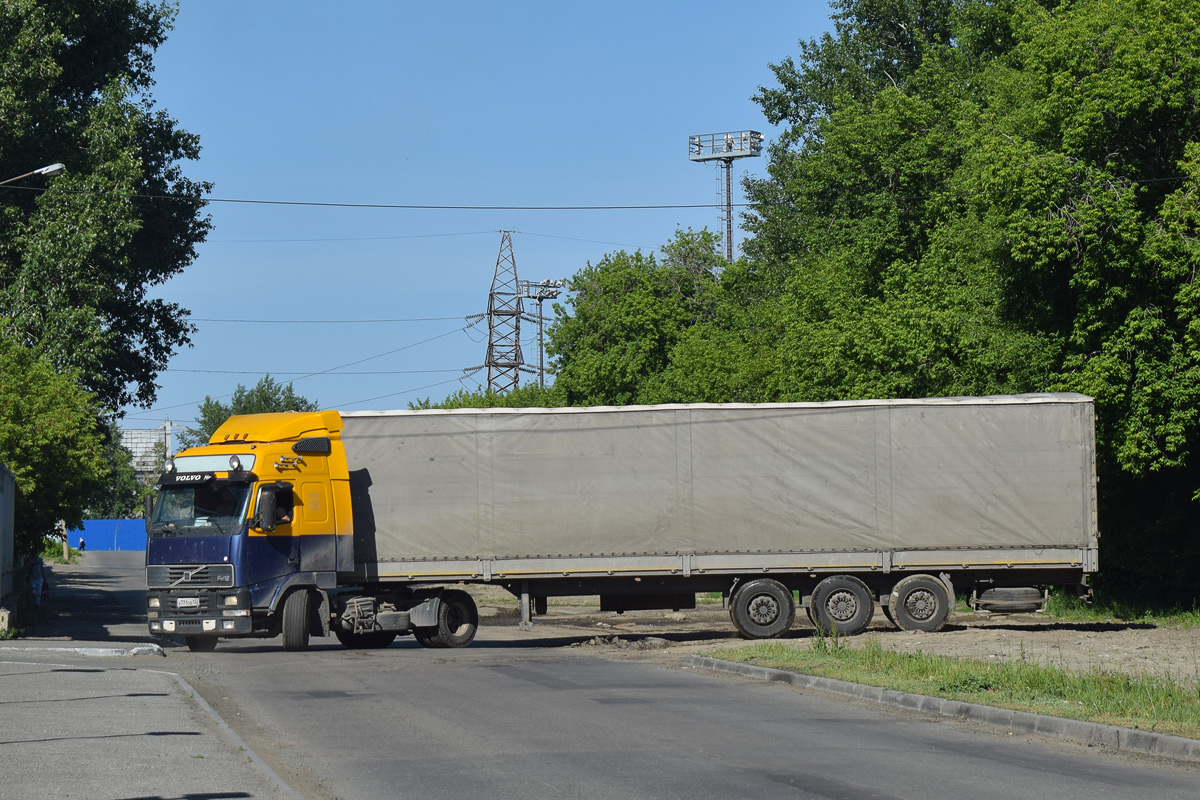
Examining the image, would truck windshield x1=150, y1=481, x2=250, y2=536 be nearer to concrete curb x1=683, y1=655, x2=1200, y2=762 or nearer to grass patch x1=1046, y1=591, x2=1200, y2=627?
concrete curb x1=683, y1=655, x2=1200, y2=762

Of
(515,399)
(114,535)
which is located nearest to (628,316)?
(515,399)

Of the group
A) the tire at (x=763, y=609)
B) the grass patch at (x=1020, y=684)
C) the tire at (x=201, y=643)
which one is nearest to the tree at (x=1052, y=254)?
the tire at (x=763, y=609)

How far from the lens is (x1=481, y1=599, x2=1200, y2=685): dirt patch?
18078 mm

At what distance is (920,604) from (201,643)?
13.0 m

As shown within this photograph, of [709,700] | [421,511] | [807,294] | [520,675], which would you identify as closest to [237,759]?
[709,700]

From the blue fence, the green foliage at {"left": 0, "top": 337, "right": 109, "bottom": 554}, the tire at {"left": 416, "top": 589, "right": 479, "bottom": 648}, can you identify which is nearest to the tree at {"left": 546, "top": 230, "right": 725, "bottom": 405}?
the green foliage at {"left": 0, "top": 337, "right": 109, "bottom": 554}

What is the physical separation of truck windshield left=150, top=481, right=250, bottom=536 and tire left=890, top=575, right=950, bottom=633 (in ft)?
38.2

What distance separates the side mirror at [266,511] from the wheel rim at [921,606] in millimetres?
11288

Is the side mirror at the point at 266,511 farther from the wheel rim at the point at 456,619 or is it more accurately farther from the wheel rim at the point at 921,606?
the wheel rim at the point at 921,606

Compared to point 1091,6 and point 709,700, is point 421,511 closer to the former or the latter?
point 709,700

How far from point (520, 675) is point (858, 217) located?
27.7 meters

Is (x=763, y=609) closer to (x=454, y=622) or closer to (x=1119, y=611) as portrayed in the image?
(x=454, y=622)

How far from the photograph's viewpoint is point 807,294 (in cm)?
3966

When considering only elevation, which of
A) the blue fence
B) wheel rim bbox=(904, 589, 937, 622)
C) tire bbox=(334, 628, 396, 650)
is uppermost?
wheel rim bbox=(904, 589, 937, 622)
